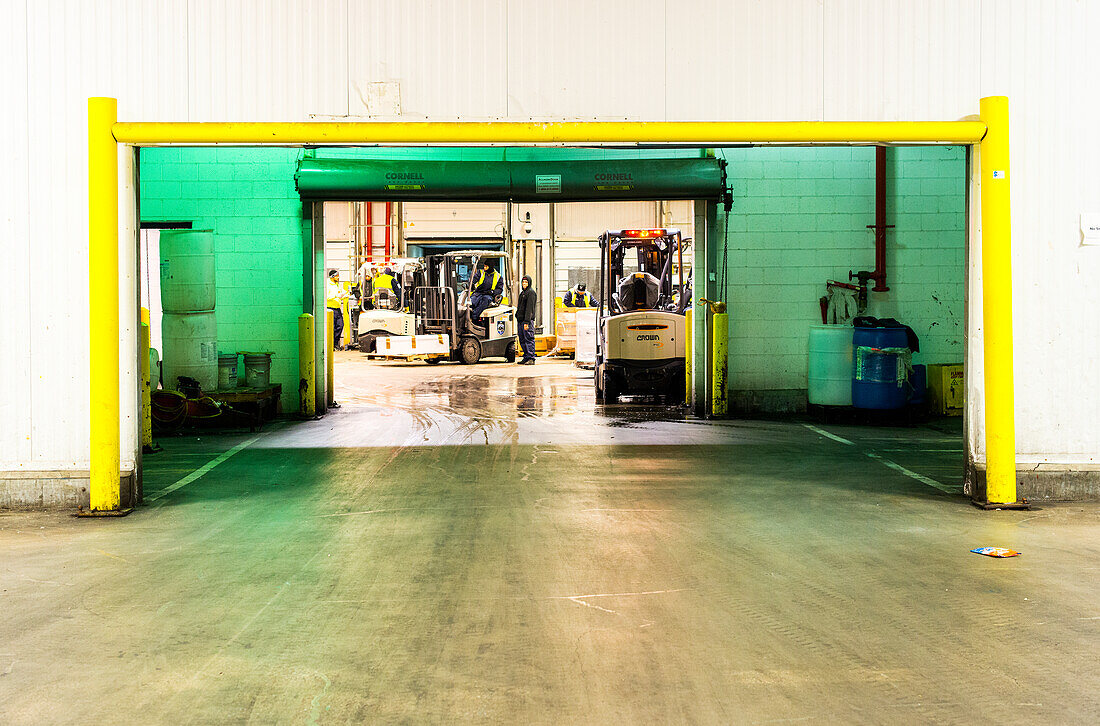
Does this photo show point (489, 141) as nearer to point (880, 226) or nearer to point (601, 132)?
point (601, 132)

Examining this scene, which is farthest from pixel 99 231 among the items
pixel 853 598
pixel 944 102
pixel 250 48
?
pixel 944 102

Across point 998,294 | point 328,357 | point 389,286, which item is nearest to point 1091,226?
point 998,294

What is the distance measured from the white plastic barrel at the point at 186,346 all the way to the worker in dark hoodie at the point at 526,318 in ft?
39.9

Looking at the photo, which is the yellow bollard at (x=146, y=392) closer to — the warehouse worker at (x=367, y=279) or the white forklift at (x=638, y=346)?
the white forklift at (x=638, y=346)

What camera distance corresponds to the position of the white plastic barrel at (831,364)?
11906 mm

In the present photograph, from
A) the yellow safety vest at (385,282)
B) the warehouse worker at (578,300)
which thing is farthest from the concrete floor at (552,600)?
the warehouse worker at (578,300)

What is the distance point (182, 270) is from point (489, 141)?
5474 millimetres

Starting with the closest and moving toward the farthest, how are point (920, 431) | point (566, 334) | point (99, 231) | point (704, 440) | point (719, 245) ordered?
point (99, 231) < point (704, 440) < point (920, 431) < point (719, 245) < point (566, 334)

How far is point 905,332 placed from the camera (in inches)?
456

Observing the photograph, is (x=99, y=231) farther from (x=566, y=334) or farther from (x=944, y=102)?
(x=566, y=334)

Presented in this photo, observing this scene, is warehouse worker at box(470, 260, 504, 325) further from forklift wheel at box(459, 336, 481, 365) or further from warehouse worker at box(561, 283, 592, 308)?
warehouse worker at box(561, 283, 592, 308)

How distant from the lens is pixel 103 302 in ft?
21.3

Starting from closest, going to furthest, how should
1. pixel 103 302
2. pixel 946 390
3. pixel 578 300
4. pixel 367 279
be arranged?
pixel 103 302
pixel 946 390
pixel 578 300
pixel 367 279

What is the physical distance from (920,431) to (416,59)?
7.36 metres
